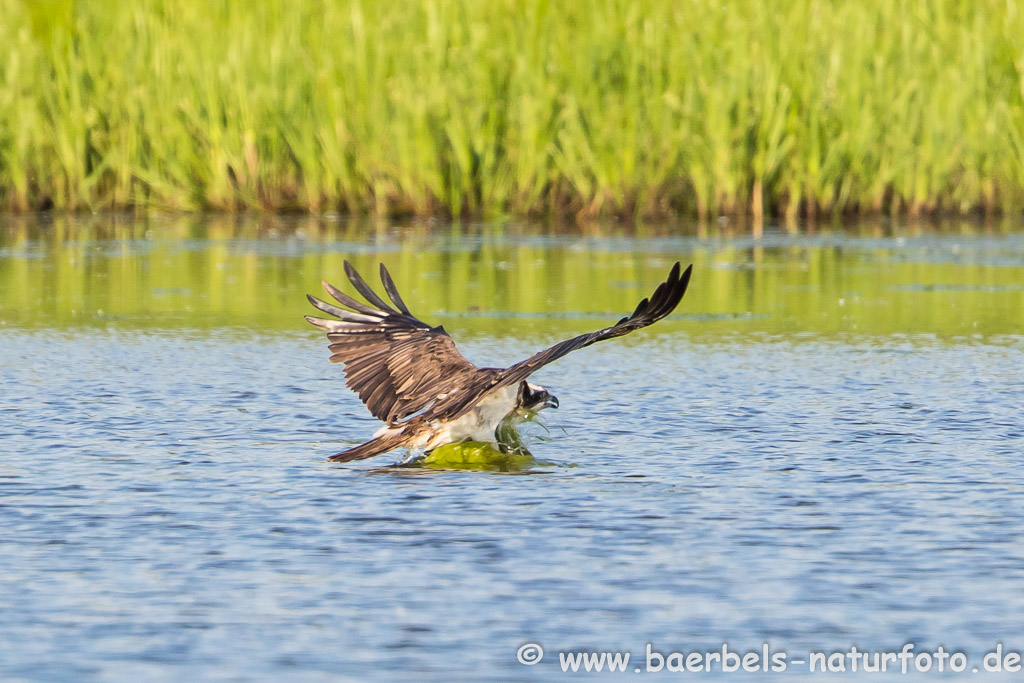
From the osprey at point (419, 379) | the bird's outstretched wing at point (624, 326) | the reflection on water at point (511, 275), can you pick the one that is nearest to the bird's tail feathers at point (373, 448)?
the osprey at point (419, 379)

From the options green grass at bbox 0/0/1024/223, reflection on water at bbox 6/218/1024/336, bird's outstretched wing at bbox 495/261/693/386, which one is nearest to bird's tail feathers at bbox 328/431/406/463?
bird's outstretched wing at bbox 495/261/693/386

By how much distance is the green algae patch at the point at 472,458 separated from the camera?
19.3 ft

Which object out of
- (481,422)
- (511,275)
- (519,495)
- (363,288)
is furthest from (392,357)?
(511,275)

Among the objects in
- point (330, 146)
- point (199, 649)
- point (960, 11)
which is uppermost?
point (960, 11)

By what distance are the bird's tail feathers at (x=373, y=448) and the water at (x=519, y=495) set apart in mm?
65

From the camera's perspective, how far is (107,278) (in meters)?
11.6

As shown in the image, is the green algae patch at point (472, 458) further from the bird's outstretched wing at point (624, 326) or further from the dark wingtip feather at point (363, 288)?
the dark wingtip feather at point (363, 288)

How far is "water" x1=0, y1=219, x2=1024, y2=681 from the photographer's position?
12.5 feet

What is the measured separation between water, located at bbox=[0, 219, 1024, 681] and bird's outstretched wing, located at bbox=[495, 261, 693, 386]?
376 millimetres

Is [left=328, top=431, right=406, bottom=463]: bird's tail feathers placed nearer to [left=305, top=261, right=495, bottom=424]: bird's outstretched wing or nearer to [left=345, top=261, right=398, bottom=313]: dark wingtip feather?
[left=305, top=261, right=495, bottom=424]: bird's outstretched wing

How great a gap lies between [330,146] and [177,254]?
2029 millimetres

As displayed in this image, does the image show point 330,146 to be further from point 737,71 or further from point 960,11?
point 960,11

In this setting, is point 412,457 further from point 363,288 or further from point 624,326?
point 624,326

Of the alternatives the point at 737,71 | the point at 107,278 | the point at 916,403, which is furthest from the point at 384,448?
the point at 737,71
